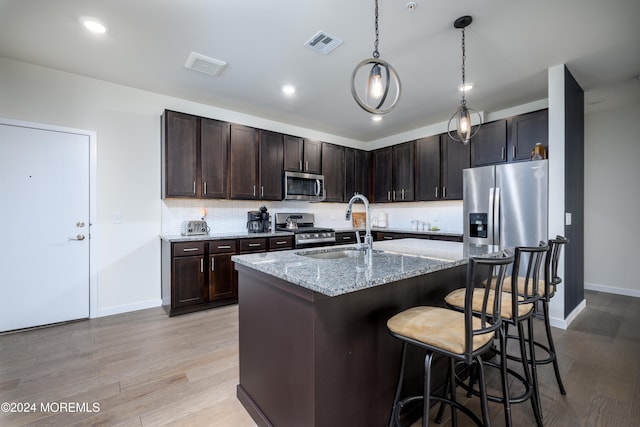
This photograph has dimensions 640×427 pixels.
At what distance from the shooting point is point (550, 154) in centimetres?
311

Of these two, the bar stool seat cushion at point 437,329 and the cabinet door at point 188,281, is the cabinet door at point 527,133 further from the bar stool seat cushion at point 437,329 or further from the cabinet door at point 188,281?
the cabinet door at point 188,281

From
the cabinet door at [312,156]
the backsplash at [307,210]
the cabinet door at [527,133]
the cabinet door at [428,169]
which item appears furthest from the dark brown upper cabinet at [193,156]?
the cabinet door at [527,133]

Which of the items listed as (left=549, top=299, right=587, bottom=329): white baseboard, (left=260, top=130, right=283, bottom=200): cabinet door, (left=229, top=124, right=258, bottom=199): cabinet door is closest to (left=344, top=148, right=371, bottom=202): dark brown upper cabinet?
(left=260, top=130, right=283, bottom=200): cabinet door

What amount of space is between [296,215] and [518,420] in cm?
383

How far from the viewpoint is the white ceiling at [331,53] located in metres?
2.16

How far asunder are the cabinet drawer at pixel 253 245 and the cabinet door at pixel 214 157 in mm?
714

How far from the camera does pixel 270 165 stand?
4430mm

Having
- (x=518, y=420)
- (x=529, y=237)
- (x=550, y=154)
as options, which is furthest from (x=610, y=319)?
(x=518, y=420)

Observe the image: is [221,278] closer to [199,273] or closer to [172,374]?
[199,273]

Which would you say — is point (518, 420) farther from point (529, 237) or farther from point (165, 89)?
point (165, 89)

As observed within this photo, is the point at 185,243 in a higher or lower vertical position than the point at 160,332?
higher

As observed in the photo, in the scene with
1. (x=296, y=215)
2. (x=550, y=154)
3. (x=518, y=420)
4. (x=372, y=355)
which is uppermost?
(x=550, y=154)

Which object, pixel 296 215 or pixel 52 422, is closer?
pixel 52 422

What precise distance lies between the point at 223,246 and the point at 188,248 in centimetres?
42
